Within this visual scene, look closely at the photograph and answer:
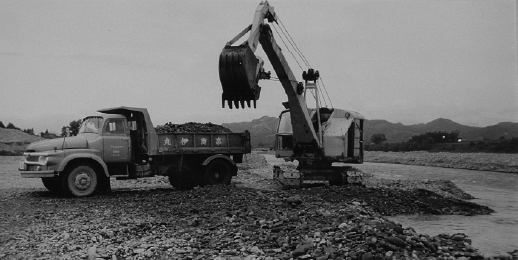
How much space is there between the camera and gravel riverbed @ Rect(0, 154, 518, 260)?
21.6ft

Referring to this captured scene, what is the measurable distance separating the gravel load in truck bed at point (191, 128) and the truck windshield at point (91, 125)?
1.96 m

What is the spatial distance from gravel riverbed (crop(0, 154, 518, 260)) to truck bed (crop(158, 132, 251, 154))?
204 cm

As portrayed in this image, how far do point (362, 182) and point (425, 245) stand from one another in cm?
864

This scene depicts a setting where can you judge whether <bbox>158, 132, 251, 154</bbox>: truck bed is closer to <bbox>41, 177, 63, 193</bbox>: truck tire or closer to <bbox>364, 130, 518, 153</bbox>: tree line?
<bbox>41, 177, 63, 193</bbox>: truck tire

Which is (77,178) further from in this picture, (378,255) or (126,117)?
(378,255)

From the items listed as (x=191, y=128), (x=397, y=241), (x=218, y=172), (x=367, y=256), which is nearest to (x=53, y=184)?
(x=191, y=128)

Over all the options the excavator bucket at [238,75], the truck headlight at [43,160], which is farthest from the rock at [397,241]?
the truck headlight at [43,160]

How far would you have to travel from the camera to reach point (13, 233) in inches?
308

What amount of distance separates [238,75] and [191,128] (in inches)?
207

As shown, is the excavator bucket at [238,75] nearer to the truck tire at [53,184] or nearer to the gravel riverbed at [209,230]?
the gravel riverbed at [209,230]

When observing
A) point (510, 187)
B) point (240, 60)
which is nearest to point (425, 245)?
point (240, 60)

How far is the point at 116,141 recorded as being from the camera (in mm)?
12812

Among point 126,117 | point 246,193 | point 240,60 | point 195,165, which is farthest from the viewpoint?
point 195,165

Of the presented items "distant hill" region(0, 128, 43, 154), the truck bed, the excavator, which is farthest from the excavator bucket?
"distant hill" region(0, 128, 43, 154)
